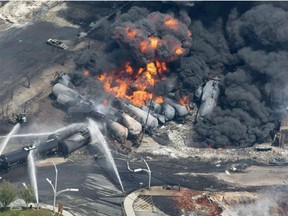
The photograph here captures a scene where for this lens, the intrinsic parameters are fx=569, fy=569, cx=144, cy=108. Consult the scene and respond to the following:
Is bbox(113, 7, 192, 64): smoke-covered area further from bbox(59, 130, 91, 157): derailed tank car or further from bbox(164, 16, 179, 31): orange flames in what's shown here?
bbox(59, 130, 91, 157): derailed tank car

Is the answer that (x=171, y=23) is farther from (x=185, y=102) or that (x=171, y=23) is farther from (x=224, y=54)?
(x=185, y=102)

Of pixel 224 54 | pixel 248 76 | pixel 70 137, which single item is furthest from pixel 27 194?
pixel 224 54

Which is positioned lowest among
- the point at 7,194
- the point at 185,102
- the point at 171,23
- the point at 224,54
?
the point at 185,102

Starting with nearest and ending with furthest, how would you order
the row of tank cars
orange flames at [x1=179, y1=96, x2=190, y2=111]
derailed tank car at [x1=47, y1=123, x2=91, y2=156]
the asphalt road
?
the asphalt road → the row of tank cars → derailed tank car at [x1=47, y1=123, x2=91, y2=156] → orange flames at [x1=179, y1=96, x2=190, y2=111]

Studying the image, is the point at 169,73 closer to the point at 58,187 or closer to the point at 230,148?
the point at 230,148

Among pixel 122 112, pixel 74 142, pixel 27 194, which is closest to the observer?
pixel 27 194

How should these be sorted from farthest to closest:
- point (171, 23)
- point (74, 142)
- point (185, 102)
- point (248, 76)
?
point (171, 23) < point (185, 102) < point (248, 76) < point (74, 142)

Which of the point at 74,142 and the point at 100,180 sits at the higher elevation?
the point at 74,142

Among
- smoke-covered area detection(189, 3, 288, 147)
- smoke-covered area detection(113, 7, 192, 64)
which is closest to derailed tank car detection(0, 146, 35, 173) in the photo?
smoke-covered area detection(113, 7, 192, 64)
